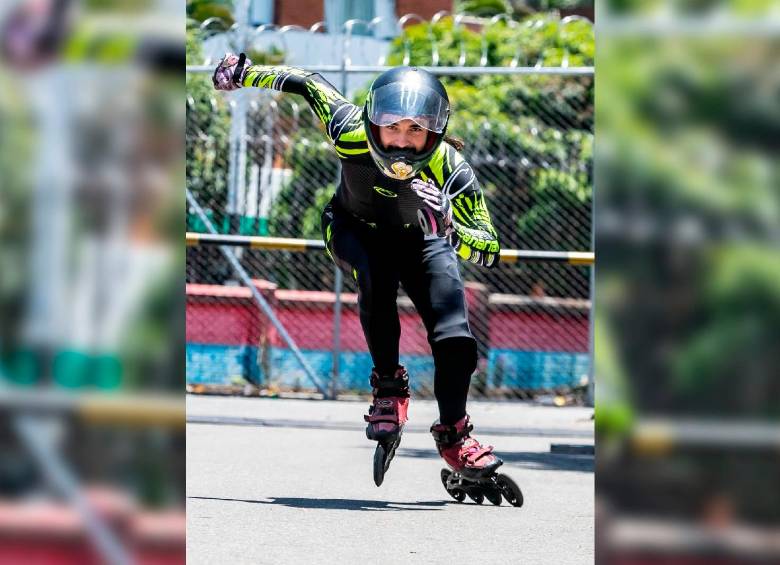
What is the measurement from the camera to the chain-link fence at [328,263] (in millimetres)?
11750

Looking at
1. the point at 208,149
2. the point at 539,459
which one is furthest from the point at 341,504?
the point at 208,149

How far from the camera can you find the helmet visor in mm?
5453

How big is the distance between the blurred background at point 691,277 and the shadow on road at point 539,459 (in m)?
6.24

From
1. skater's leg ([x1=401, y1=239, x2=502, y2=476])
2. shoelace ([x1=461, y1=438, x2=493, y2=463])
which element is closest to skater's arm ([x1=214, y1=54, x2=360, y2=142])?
skater's leg ([x1=401, y1=239, x2=502, y2=476])

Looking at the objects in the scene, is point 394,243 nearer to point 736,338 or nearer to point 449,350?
point 449,350

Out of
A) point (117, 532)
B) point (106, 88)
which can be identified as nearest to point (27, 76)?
point (106, 88)

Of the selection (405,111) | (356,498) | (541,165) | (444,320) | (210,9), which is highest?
(210,9)

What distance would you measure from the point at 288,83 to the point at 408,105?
3.32 feet

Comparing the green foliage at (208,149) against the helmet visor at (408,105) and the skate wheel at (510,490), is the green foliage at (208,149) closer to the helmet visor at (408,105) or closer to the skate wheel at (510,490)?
the skate wheel at (510,490)

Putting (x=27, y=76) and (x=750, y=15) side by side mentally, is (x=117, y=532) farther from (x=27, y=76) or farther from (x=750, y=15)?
(x=750, y=15)

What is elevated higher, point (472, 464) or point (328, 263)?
point (328, 263)

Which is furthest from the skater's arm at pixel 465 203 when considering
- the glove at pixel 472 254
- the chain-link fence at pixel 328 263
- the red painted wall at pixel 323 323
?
the red painted wall at pixel 323 323

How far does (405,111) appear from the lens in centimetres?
545

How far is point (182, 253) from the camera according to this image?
1732mm
